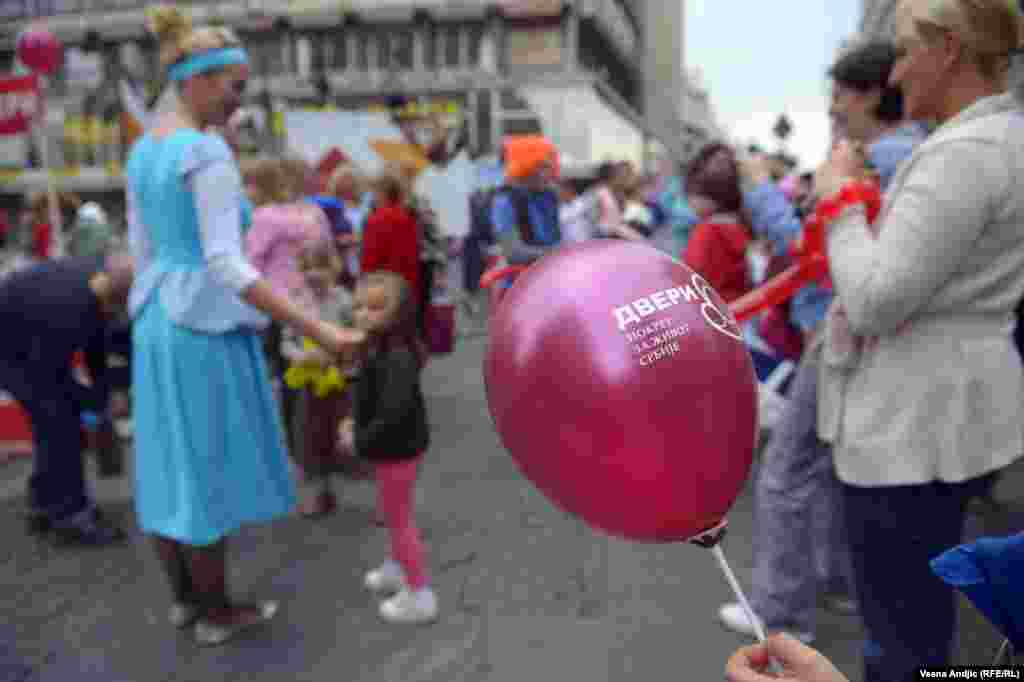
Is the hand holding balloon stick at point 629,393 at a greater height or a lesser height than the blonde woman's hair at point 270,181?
greater

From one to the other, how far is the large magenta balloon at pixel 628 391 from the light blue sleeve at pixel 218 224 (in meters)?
1.35

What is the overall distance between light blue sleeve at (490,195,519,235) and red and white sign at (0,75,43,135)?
151 inches

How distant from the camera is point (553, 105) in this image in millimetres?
31078

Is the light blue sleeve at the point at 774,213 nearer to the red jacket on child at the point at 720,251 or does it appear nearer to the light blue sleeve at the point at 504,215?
the red jacket on child at the point at 720,251

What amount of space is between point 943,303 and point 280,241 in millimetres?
3332

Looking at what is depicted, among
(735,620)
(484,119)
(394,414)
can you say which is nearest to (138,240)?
(394,414)

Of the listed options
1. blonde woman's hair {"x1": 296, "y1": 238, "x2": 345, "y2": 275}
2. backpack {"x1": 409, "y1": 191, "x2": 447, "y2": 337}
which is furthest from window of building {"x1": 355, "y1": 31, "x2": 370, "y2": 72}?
blonde woman's hair {"x1": 296, "y1": 238, "x2": 345, "y2": 275}

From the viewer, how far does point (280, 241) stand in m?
4.06

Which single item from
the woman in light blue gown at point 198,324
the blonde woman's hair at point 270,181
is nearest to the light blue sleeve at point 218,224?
the woman in light blue gown at point 198,324

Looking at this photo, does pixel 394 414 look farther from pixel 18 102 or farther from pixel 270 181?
pixel 18 102

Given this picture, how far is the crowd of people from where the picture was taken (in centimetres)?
146

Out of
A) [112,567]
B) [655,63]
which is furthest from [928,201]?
[655,63]

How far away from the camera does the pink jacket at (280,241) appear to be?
4035 mm

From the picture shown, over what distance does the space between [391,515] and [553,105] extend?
3019 cm
